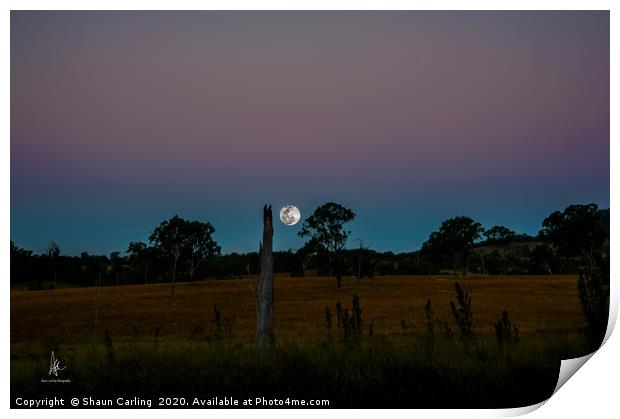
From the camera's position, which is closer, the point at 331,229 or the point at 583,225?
the point at 583,225

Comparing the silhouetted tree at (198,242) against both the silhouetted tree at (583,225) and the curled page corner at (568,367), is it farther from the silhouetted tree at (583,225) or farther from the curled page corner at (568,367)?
the curled page corner at (568,367)

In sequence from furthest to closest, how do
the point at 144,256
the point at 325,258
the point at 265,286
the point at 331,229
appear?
the point at 144,256 → the point at 325,258 → the point at 331,229 → the point at 265,286

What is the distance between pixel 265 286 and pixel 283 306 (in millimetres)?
21010

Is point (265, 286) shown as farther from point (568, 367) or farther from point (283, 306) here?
point (283, 306)

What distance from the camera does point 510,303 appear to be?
89.1 ft

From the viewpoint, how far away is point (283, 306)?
94.4 feet

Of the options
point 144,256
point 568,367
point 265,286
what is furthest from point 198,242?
point 568,367

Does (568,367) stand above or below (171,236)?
below

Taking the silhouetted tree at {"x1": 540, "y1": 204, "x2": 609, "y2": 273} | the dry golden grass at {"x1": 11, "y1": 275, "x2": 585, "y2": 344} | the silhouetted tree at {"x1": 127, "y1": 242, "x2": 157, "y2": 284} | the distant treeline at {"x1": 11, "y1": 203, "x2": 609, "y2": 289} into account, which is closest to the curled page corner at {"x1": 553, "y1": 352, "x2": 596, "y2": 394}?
the silhouetted tree at {"x1": 540, "y1": 204, "x2": 609, "y2": 273}

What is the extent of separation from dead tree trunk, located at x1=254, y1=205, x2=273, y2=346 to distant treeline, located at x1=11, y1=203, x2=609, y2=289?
24.1 metres

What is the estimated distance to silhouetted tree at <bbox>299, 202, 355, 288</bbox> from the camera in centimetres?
3872

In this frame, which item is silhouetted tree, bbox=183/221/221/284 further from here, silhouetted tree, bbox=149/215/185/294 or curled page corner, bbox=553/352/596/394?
curled page corner, bbox=553/352/596/394

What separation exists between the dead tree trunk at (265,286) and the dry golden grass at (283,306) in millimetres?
8860
